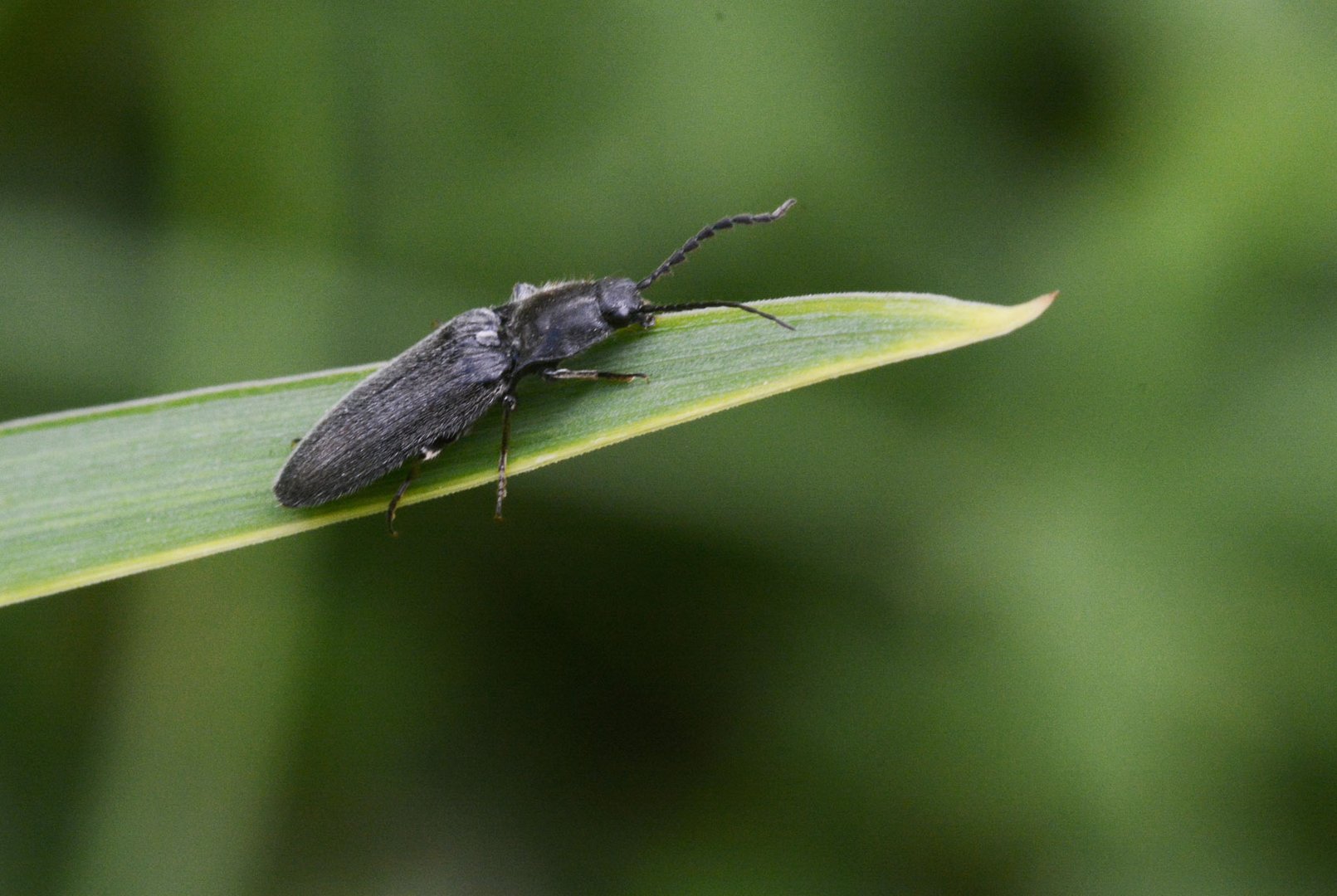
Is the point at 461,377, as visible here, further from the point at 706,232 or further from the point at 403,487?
the point at 706,232

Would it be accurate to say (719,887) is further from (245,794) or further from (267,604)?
(267,604)

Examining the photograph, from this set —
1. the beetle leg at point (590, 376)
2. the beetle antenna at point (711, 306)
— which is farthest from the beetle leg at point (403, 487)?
the beetle antenna at point (711, 306)

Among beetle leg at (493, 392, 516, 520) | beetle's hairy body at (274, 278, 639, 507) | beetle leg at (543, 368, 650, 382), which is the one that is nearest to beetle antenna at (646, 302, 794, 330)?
beetle's hairy body at (274, 278, 639, 507)

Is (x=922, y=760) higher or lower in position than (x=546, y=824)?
higher

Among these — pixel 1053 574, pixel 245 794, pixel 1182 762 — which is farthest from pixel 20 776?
pixel 1182 762

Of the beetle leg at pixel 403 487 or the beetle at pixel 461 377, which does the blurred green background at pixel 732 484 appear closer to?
the beetle at pixel 461 377

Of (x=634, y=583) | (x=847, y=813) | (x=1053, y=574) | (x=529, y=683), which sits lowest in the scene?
(x=847, y=813)
